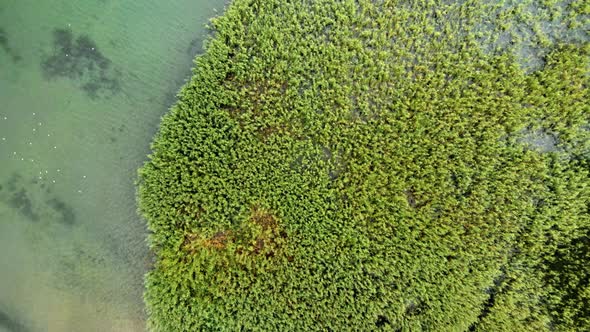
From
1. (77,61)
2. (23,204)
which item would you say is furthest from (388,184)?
(23,204)

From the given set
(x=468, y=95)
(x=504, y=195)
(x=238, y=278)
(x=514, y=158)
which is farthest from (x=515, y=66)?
(x=238, y=278)

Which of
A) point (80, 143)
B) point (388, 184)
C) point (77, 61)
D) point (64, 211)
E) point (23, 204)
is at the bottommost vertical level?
point (23, 204)

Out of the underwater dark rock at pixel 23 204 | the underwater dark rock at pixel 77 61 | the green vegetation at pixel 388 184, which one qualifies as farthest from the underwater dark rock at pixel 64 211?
the underwater dark rock at pixel 77 61

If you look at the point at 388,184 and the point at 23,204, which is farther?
the point at 23,204

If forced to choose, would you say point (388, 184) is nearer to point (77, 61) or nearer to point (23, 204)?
point (77, 61)

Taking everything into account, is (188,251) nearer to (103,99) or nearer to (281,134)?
(281,134)

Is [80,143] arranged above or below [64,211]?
above
